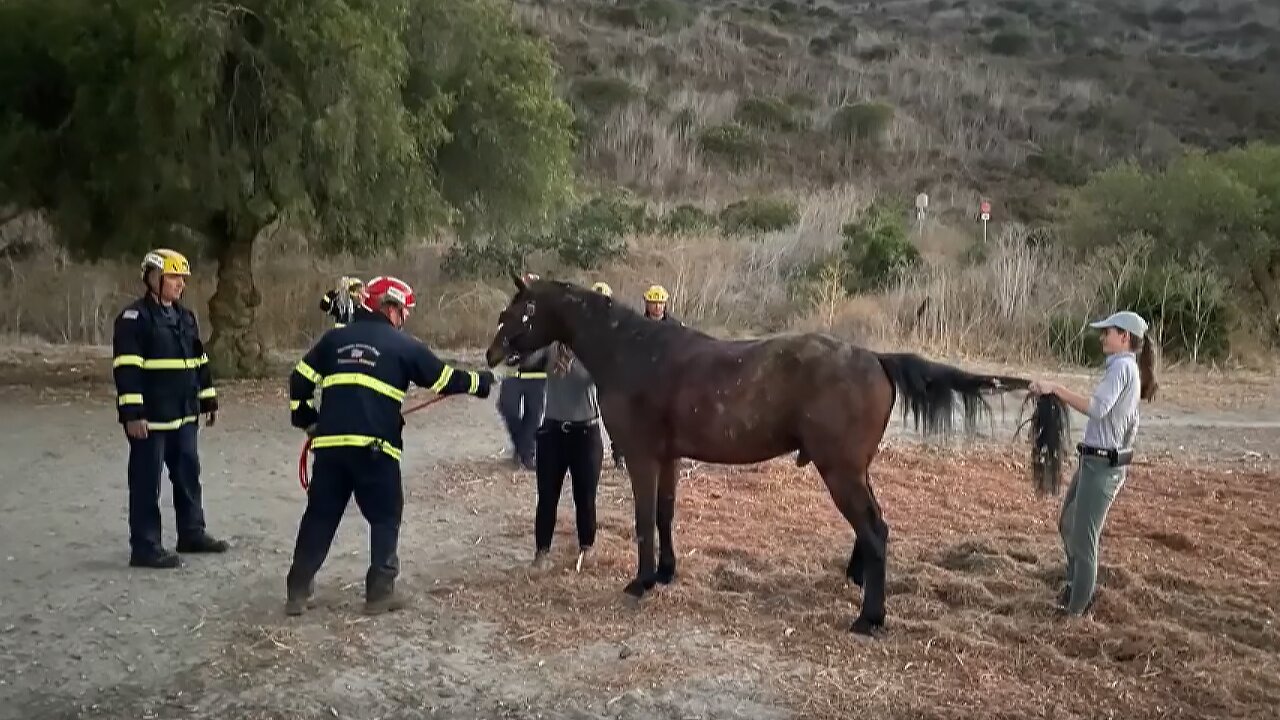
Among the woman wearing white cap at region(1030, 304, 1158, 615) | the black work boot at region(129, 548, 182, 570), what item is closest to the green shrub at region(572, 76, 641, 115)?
the black work boot at region(129, 548, 182, 570)

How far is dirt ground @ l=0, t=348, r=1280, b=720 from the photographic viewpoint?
503cm

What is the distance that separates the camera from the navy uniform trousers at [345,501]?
5.91 meters

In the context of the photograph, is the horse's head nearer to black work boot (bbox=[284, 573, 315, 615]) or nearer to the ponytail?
black work boot (bbox=[284, 573, 315, 615])

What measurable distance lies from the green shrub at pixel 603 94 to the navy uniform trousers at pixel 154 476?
1336 inches

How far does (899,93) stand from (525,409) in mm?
39007

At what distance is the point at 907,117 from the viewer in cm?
4209

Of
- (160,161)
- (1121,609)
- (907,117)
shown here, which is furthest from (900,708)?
(907,117)

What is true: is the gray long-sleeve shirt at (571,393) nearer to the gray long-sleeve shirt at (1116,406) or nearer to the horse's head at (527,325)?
the horse's head at (527,325)

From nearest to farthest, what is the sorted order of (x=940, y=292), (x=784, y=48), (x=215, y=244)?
(x=215, y=244), (x=940, y=292), (x=784, y=48)

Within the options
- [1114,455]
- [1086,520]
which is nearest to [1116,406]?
[1114,455]

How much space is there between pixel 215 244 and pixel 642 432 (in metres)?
10.7

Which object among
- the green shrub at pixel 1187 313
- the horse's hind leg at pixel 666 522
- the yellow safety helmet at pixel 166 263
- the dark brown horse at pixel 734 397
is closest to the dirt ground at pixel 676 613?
the horse's hind leg at pixel 666 522

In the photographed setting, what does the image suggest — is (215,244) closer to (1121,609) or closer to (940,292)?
(940,292)

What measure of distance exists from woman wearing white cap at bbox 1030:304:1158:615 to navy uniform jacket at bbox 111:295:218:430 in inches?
196
